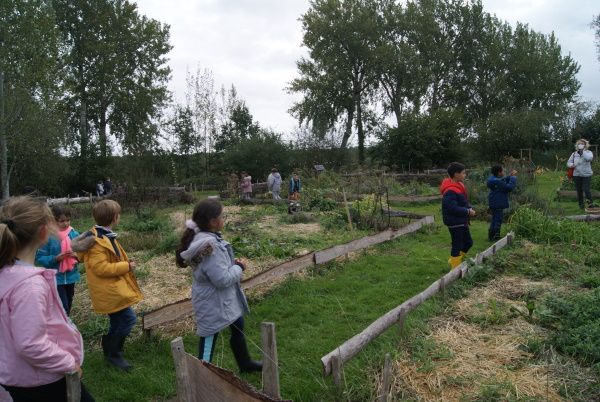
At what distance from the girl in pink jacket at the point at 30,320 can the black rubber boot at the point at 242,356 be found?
5.05ft

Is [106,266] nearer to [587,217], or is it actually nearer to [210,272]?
[210,272]

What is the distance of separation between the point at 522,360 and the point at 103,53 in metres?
32.8

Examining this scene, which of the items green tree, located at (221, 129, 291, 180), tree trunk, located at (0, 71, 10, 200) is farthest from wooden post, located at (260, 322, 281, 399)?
green tree, located at (221, 129, 291, 180)

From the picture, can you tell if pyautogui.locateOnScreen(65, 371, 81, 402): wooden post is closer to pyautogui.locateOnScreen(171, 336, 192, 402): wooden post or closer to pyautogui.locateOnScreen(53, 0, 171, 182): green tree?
pyautogui.locateOnScreen(171, 336, 192, 402): wooden post

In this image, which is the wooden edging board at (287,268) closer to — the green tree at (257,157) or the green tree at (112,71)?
the green tree at (257,157)

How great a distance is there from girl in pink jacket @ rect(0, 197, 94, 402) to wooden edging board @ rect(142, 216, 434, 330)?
2.28 m

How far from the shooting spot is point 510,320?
4.44m

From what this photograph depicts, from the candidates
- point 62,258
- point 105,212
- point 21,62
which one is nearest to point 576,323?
point 105,212

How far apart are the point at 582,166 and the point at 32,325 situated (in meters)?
12.2

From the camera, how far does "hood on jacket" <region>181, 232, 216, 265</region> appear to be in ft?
10.7

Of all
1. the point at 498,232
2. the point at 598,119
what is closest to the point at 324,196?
the point at 498,232

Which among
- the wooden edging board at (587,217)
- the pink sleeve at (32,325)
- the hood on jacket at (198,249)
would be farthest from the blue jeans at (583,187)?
the pink sleeve at (32,325)

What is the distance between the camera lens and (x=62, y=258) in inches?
170

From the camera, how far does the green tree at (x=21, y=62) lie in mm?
17606
